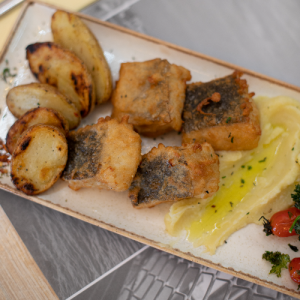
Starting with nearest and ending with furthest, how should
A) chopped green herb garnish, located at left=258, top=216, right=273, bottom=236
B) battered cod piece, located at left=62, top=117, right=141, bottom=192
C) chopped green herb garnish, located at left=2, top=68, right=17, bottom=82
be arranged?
battered cod piece, located at left=62, top=117, right=141, bottom=192 < chopped green herb garnish, located at left=258, top=216, right=273, bottom=236 < chopped green herb garnish, located at left=2, top=68, right=17, bottom=82

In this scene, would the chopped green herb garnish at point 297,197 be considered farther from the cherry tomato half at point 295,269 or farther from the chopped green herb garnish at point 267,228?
the cherry tomato half at point 295,269

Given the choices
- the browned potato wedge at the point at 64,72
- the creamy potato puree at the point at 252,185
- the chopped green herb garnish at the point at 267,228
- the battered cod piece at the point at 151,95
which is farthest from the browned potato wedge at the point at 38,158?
the chopped green herb garnish at the point at 267,228

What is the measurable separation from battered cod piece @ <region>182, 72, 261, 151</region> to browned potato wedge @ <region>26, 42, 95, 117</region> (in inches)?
48.7

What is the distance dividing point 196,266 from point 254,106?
2.17 meters

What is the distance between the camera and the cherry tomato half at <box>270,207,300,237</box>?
113 inches

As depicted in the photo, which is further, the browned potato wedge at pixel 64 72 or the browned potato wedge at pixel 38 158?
the browned potato wedge at pixel 64 72

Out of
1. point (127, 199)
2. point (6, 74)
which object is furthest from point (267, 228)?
point (6, 74)

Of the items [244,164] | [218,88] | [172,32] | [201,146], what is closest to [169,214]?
[201,146]

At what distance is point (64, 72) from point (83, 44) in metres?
0.44

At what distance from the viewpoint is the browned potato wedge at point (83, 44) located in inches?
125

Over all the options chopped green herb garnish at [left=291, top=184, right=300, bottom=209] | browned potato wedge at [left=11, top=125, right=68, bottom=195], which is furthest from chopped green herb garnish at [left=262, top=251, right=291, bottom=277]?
browned potato wedge at [left=11, top=125, right=68, bottom=195]

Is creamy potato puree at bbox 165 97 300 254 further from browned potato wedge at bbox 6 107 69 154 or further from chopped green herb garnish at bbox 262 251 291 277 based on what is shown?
browned potato wedge at bbox 6 107 69 154

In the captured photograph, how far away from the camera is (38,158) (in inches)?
112

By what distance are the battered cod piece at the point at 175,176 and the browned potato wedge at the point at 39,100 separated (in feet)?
3.68
